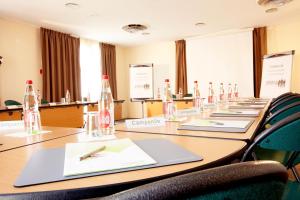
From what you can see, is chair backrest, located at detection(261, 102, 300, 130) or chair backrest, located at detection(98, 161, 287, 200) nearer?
chair backrest, located at detection(98, 161, 287, 200)

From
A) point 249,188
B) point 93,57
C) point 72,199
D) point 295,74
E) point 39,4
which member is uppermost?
point 39,4

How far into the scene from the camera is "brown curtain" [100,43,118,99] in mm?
8188

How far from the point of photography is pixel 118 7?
5020 millimetres

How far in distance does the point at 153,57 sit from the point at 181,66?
1.21 m

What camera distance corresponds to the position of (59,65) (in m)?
6.62

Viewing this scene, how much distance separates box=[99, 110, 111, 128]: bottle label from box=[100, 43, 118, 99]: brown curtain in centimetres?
711

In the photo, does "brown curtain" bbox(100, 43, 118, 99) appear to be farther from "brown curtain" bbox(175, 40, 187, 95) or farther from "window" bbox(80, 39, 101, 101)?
"brown curtain" bbox(175, 40, 187, 95)

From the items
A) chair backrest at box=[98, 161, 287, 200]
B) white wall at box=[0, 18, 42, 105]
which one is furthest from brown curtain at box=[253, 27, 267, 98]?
chair backrest at box=[98, 161, 287, 200]

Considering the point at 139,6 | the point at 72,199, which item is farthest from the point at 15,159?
the point at 139,6

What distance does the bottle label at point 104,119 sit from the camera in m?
1.21

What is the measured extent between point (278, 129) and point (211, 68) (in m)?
7.09

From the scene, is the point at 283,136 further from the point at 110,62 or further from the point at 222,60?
the point at 110,62

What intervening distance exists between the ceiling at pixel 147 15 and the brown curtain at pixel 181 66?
2.60ft

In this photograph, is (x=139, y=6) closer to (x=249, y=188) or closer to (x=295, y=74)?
(x=295, y=74)
